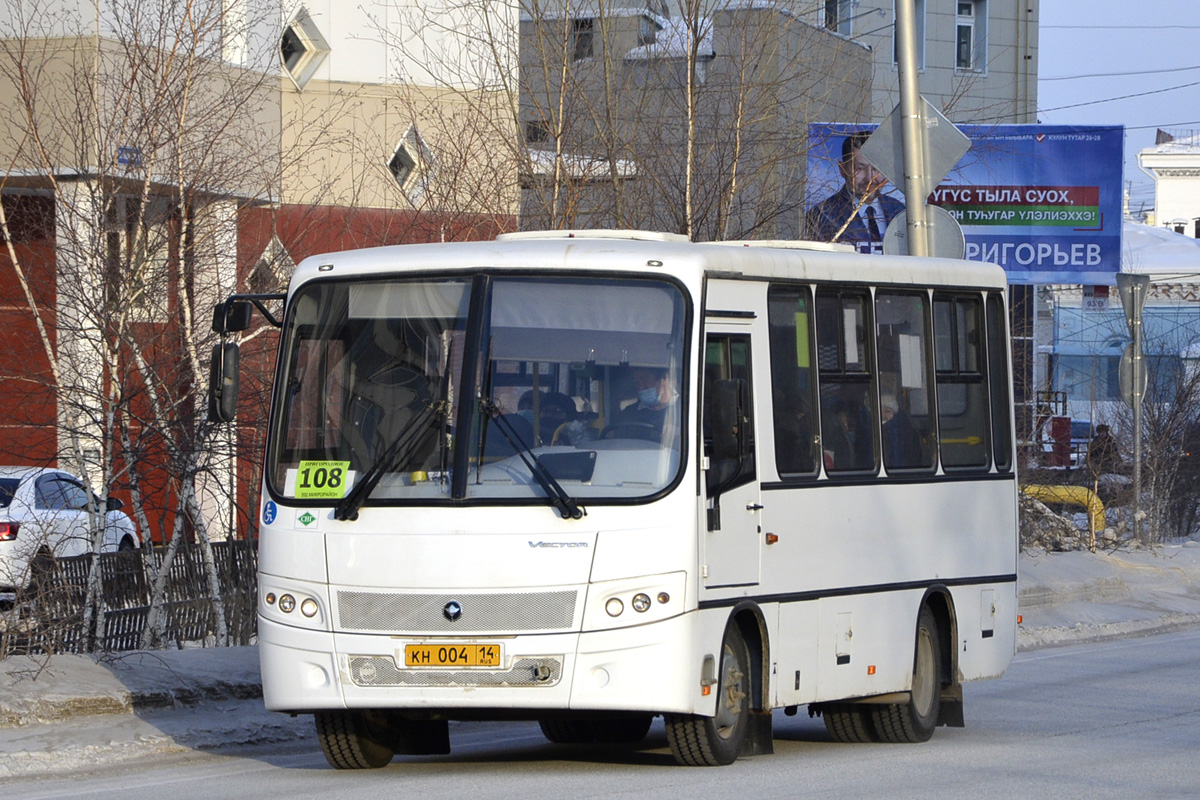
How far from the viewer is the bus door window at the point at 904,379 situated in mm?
11086

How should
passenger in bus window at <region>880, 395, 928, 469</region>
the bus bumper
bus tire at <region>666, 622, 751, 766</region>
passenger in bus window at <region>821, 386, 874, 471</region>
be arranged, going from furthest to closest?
passenger in bus window at <region>880, 395, 928, 469</region>
passenger in bus window at <region>821, 386, 874, 471</region>
bus tire at <region>666, 622, 751, 766</region>
the bus bumper

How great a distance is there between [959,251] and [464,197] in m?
4.61

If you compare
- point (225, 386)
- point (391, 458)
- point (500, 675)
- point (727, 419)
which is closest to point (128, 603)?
point (225, 386)

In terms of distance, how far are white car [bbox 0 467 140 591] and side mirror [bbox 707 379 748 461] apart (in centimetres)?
552

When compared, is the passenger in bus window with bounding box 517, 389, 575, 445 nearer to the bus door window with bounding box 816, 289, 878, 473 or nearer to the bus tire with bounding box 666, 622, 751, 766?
the bus tire with bounding box 666, 622, 751, 766

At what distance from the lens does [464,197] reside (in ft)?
58.2

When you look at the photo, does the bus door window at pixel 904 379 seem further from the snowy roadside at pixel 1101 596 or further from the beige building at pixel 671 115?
the snowy roadside at pixel 1101 596

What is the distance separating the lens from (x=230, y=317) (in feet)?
33.5


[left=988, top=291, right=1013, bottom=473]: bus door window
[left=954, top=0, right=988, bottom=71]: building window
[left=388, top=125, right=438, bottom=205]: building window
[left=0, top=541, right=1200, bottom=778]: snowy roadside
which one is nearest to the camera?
[left=0, top=541, right=1200, bottom=778]: snowy roadside

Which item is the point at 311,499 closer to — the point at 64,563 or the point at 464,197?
the point at 64,563

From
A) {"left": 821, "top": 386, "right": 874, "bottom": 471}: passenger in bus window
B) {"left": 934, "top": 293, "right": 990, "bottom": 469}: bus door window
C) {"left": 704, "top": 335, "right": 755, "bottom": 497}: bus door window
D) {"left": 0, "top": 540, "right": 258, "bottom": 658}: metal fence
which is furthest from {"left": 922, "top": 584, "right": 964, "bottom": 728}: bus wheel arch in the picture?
{"left": 0, "top": 540, "right": 258, "bottom": 658}: metal fence

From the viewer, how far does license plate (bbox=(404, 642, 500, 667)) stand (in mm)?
8891

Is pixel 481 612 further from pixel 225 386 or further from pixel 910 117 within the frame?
pixel 910 117

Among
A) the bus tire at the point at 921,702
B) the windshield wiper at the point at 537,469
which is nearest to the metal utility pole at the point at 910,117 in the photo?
the bus tire at the point at 921,702
